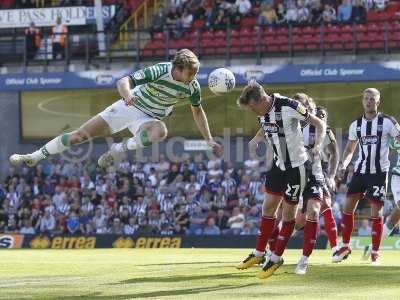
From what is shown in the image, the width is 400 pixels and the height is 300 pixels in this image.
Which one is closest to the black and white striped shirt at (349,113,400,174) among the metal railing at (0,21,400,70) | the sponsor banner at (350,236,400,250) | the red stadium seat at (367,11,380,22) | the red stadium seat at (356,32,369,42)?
the sponsor banner at (350,236,400,250)

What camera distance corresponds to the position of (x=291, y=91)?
1123 inches

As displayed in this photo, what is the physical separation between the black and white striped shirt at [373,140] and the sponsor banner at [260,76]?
1311 centimetres

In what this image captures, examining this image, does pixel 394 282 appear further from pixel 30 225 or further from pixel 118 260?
pixel 30 225

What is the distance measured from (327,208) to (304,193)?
1935 mm

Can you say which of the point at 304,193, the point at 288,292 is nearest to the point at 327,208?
the point at 304,193

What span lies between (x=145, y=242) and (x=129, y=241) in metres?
0.40

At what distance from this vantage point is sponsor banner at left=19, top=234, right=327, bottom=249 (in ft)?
75.6

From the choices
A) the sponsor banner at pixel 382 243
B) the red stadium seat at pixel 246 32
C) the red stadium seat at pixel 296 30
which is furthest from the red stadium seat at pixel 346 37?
the sponsor banner at pixel 382 243

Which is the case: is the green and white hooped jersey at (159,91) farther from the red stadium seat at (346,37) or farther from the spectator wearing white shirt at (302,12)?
the spectator wearing white shirt at (302,12)

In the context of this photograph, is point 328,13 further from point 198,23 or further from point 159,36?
point 159,36

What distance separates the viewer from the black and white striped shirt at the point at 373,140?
13.5 m

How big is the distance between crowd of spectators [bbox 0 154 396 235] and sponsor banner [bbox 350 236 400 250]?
4.43ft

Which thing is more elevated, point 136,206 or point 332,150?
point 332,150

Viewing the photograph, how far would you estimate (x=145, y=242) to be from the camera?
24266 millimetres
